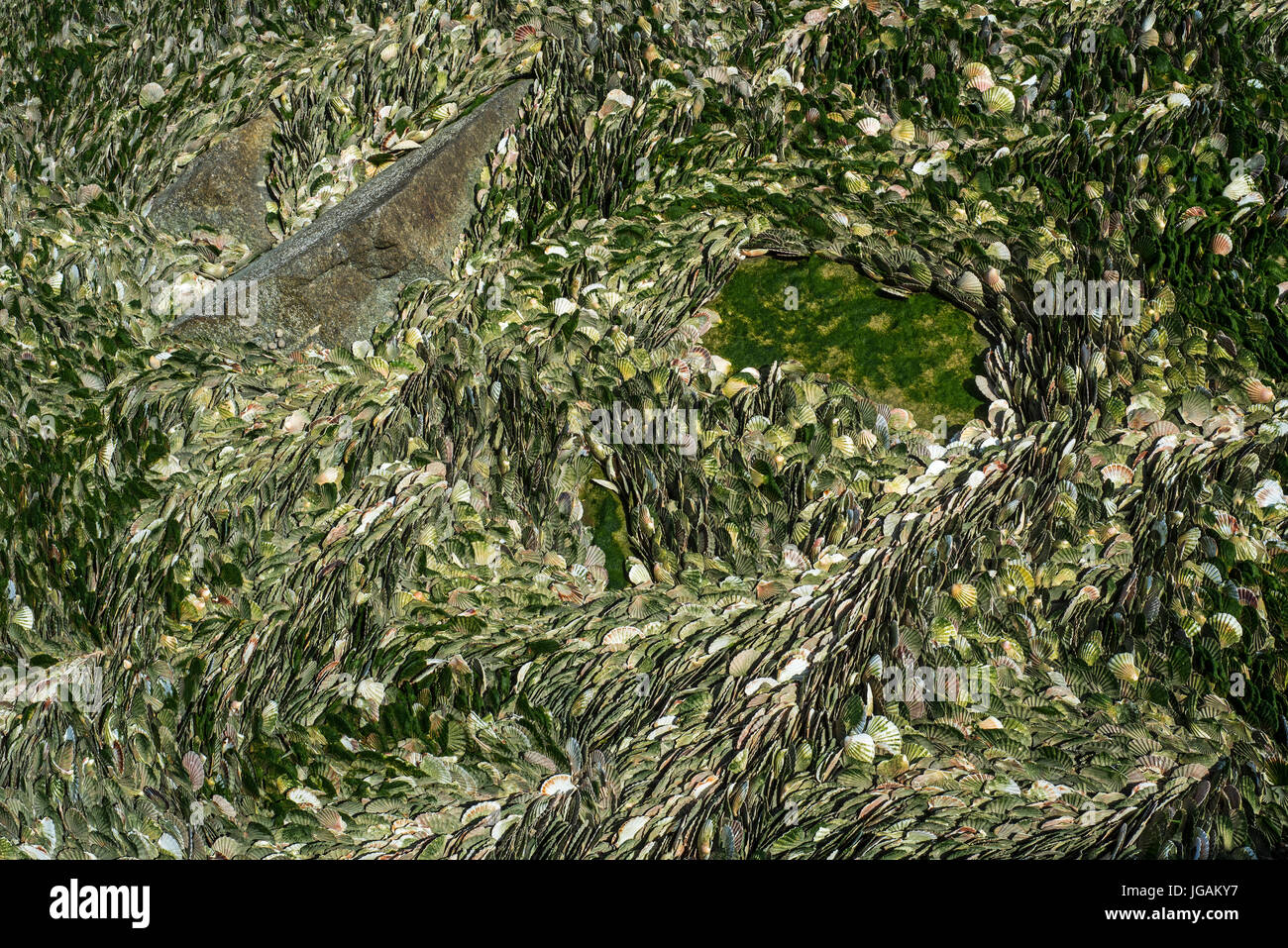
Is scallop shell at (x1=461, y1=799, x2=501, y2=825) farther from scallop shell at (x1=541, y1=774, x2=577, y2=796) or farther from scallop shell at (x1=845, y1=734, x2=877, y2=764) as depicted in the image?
scallop shell at (x1=845, y1=734, x2=877, y2=764)

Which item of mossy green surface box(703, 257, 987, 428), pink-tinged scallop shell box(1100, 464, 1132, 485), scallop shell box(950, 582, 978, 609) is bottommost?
scallop shell box(950, 582, 978, 609)

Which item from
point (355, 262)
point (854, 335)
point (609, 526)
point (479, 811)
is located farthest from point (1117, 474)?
point (355, 262)

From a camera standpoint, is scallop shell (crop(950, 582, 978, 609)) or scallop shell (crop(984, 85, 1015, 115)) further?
scallop shell (crop(984, 85, 1015, 115))

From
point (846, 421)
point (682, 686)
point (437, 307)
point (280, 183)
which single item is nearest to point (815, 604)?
point (682, 686)

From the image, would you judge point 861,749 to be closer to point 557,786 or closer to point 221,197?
point 557,786

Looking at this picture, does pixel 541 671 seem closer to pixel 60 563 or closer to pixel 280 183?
pixel 60 563

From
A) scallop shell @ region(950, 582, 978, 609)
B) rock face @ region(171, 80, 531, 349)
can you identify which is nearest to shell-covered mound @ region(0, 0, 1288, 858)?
scallop shell @ region(950, 582, 978, 609)

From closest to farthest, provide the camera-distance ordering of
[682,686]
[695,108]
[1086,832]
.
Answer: [1086,832]
[682,686]
[695,108]
